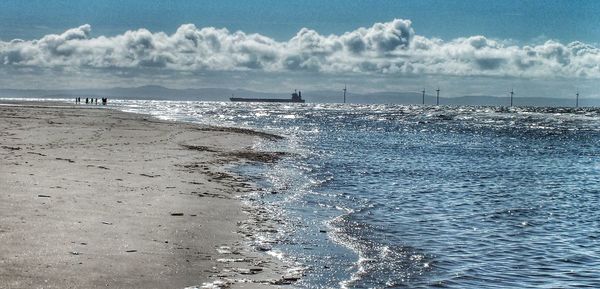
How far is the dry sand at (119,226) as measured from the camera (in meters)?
8.47

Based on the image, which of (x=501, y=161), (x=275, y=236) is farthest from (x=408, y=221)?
(x=501, y=161)

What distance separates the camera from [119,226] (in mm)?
11406

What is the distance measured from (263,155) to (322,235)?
61.4 ft

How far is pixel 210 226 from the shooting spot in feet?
42.0

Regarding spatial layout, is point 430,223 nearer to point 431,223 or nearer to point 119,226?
point 431,223

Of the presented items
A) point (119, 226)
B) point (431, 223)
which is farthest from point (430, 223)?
point (119, 226)

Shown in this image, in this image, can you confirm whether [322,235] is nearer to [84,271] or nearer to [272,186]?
[84,271]

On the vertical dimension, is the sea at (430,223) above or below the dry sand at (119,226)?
below

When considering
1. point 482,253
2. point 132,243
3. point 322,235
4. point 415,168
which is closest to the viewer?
point 132,243

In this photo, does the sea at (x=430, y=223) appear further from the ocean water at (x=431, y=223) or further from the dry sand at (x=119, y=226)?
the dry sand at (x=119, y=226)

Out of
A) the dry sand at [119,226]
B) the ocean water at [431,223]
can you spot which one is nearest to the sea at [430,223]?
the ocean water at [431,223]

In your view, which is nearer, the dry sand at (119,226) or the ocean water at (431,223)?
the dry sand at (119,226)

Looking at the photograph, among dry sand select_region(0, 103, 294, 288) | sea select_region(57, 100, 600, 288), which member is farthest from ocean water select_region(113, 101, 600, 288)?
dry sand select_region(0, 103, 294, 288)

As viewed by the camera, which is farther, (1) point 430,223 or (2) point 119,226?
(1) point 430,223
